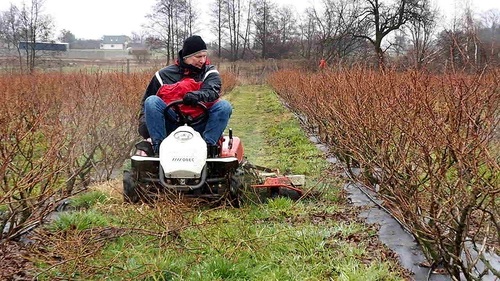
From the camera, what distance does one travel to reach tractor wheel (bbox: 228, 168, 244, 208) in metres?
4.48

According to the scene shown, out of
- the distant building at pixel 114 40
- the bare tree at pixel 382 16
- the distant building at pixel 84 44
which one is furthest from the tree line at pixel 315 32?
the distant building at pixel 114 40

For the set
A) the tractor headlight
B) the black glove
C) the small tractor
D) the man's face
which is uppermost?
the man's face

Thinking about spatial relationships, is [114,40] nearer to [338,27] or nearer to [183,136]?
[338,27]

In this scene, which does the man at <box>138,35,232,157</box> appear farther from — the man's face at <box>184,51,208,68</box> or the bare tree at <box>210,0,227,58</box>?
the bare tree at <box>210,0,227,58</box>

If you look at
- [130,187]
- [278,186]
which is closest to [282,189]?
[278,186]

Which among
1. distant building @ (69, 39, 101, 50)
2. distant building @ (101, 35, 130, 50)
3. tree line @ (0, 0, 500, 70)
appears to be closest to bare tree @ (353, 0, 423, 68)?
tree line @ (0, 0, 500, 70)

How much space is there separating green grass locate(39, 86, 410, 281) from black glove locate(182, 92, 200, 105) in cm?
82

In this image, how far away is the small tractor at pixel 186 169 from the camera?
423 cm

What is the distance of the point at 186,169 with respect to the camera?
13.8 feet

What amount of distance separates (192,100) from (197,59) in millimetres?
537

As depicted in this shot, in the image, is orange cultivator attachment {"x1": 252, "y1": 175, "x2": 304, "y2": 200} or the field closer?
the field

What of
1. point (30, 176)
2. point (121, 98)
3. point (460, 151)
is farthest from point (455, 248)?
point (121, 98)

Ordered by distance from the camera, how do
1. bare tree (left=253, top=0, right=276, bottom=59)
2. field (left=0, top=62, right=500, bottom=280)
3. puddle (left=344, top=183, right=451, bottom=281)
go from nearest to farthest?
field (left=0, top=62, right=500, bottom=280)
puddle (left=344, top=183, right=451, bottom=281)
bare tree (left=253, top=0, right=276, bottom=59)

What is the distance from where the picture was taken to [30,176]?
314 centimetres
